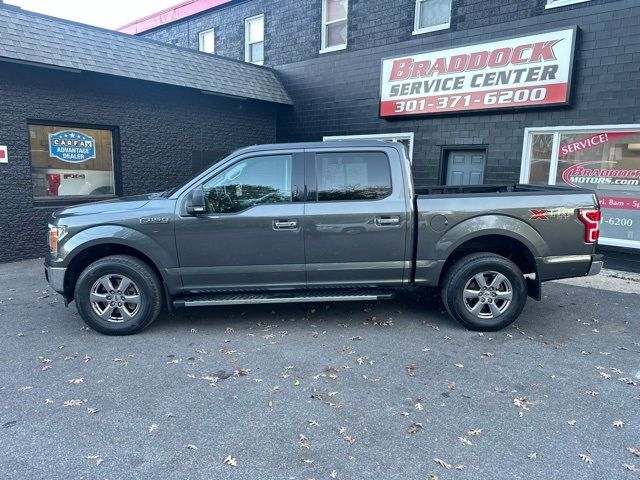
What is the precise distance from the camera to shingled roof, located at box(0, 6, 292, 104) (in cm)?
752

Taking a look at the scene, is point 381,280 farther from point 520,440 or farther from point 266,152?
point 520,440

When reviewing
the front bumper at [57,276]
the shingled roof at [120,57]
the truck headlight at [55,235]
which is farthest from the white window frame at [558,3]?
the front bumper at [57,276]

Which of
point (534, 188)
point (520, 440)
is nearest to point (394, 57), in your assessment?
point (534, 188)

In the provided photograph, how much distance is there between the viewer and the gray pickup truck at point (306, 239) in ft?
15.2

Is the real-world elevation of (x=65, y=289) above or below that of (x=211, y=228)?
below

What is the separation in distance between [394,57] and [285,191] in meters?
6.50

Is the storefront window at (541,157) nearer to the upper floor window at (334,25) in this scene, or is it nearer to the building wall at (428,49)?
the building wall at (428,49)

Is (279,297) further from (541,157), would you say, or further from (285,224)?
(541,157)

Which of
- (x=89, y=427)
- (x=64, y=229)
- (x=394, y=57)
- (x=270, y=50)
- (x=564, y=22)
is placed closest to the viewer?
(x=89, y=427)

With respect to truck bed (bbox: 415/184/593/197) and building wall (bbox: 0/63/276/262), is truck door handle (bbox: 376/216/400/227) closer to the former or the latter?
truck bed (bbox: 415/184/593/197)

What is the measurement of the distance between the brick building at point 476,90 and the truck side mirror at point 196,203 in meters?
6.32

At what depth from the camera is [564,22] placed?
778 cm

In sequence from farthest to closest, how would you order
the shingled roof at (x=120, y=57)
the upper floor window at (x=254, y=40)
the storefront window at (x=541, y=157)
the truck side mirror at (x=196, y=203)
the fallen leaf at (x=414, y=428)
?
the upper floor window at (x=254, y=40), the storefront window at (x=541, y=157), the shingled roof at (x=120, y=57), the truck side mirror at (x=196, y=203), the fallen leaf at (x=414, y=428)

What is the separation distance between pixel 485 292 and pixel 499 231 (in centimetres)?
67
